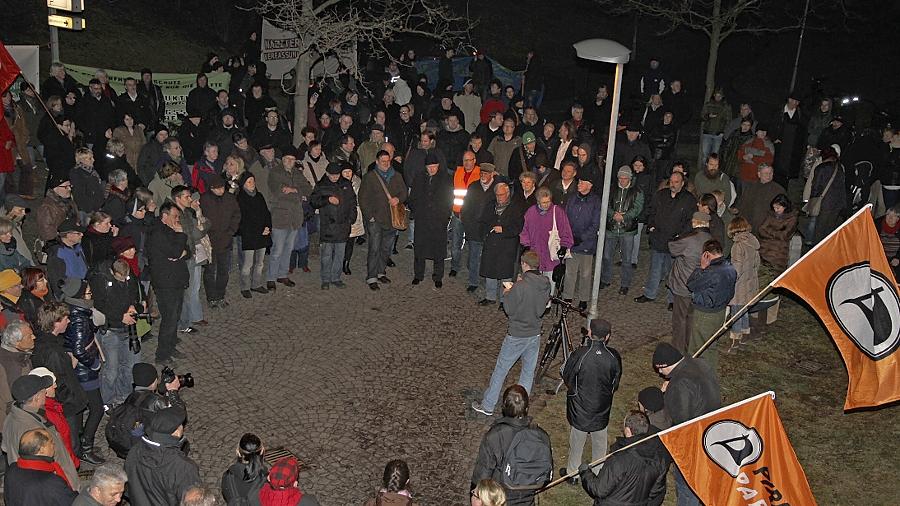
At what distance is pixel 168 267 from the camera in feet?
34.0

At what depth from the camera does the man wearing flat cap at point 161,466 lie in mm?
6414

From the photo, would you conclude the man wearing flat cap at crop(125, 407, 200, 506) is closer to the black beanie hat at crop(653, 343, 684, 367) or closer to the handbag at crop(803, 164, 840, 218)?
the black beanie hat at crop(653, 343, 684, 367)

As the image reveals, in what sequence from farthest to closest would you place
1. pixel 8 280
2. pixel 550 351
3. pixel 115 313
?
pixel 550 351 < pixel 115 313 < pixel 8 280

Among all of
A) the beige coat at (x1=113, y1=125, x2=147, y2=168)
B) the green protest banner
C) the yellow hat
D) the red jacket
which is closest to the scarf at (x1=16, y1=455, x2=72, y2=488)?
the red jacket

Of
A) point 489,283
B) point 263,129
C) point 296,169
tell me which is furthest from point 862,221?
point 263,129

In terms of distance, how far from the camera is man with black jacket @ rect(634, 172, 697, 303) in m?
12.9

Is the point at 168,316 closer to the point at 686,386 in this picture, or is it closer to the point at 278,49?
the point at 686,386

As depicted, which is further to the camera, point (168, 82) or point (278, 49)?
point (278, 49)

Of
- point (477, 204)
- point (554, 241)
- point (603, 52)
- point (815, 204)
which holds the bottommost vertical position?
point (554, 241)

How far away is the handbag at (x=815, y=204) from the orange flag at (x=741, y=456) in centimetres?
963

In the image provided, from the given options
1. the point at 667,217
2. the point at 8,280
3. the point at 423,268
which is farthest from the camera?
the point at 423,268

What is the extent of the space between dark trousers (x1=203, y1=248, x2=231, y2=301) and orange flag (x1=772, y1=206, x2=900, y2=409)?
25.3 feet

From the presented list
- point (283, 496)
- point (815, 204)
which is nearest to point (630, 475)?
point (283, 496)

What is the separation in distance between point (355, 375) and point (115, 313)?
3.01 m
